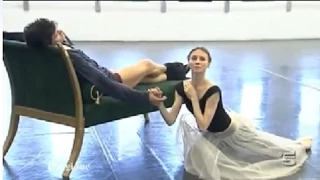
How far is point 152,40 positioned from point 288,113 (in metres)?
6.37

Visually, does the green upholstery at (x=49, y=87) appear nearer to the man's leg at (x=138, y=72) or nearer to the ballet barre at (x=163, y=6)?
the man's leg at (x=138, y=72)

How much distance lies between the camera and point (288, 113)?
5.17 metres

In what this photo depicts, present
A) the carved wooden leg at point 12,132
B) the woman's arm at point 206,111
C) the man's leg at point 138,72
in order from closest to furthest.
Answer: the woman's arm at point 206,111 < the carved wooden leg at point 12,132 < the man's leg at point 138,72

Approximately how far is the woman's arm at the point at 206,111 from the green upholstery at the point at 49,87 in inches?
17.8

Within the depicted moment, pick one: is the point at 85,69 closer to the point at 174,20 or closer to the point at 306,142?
the point at 306,142

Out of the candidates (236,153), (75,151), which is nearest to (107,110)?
(75,151)

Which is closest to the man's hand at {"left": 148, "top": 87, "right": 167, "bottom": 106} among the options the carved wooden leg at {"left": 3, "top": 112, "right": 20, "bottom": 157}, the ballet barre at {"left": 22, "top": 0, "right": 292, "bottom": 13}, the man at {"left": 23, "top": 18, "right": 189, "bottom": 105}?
the man at {"left": 23, "top": 18, "right": 189, "bottom": 105}

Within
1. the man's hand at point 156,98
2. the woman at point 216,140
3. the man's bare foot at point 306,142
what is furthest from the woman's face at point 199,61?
the man's bare foot at point 306,142

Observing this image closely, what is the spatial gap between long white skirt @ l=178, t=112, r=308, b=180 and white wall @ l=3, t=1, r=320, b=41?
25.4 feet

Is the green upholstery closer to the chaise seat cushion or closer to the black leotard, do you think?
the chaise seat cushion

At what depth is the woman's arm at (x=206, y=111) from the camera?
338 cm

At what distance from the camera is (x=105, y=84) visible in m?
3.49

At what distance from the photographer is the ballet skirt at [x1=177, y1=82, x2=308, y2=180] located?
3.45 m

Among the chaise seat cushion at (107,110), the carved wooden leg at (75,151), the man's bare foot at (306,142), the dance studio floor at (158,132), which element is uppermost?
the chaise seat cushion at (107,110)
